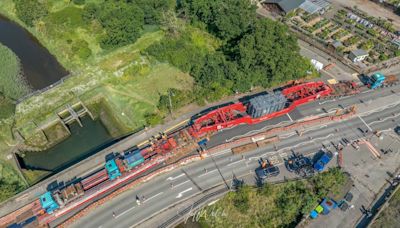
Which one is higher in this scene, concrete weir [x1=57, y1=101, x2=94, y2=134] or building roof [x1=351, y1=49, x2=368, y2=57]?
concrete weir [x1=57, y1=101, x2=94, y2=134]

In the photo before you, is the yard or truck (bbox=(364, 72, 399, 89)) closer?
truck (bbox=(364, 72, 399, 89))

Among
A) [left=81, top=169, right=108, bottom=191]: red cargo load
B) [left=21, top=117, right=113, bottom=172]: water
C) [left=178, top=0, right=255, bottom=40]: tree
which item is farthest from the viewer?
[left=178, top=0, right=255, bottom=40]: tree

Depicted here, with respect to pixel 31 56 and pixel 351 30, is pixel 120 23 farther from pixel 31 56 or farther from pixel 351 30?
pixel 351 30

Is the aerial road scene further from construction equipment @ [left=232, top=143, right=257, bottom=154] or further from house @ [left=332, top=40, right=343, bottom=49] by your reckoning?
house @ [left=332, top=40, right=343, bottom=49]

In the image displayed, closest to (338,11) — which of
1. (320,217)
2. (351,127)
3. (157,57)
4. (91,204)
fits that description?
(351,127)

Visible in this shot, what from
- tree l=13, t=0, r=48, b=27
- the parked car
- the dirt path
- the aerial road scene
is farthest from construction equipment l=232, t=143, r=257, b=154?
tree l=13, t=0, r=48, b=27

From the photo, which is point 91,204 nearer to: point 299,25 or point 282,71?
point 282,71

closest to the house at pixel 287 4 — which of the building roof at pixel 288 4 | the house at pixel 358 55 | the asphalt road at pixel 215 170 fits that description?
the building roof at pixel 288 4
